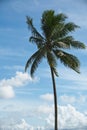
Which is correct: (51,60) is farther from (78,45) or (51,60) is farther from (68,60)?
(78,45)

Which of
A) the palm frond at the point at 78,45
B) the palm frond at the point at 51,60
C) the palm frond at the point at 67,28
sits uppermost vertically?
the palm frond at the point at 67,28

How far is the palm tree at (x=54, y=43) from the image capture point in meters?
81.8

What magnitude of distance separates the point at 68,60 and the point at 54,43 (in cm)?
266

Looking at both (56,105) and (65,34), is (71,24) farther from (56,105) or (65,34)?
(56,105)

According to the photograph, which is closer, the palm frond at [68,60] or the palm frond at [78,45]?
the palm frond at [68,60]

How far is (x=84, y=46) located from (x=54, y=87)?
6.20 m

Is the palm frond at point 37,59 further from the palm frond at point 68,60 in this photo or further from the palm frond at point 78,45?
the palm frond at point 78,45

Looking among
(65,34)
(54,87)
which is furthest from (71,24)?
(54,87)

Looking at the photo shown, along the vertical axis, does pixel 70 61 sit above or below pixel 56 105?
above

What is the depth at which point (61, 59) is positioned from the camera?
8231 cm

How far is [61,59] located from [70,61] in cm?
125

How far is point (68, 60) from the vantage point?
81875mm

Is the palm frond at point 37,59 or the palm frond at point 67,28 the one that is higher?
the palm frond at point 67,28

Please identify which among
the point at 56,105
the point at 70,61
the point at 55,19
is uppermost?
the point at 55,19
